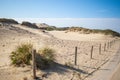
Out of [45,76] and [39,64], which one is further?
[39,64]

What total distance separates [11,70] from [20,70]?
21.0 inches

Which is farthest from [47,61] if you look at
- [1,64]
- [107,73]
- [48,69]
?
[107,73]

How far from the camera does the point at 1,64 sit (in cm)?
1267

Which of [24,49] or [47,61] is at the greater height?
[24,49]

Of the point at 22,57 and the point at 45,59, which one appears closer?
the point at 22,57

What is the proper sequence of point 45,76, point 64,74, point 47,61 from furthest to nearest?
point 47,61
point 64,74
point 45,76

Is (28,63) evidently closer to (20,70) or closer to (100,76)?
(20,70)

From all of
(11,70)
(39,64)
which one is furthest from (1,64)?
(39,64)

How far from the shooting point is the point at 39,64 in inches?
452

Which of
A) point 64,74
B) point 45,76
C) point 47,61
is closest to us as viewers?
point 45,76

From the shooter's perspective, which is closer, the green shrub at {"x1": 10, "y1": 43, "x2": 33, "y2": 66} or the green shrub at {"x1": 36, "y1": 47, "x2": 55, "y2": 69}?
the green shrub at {"x1": 36, "y1": 47, "x2": 55, "y2": 69}

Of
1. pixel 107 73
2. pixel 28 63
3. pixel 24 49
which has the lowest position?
pixel 107 73

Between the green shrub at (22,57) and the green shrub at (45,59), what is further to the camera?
the green shrub at (22,57)

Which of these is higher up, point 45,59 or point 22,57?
point 22,57
